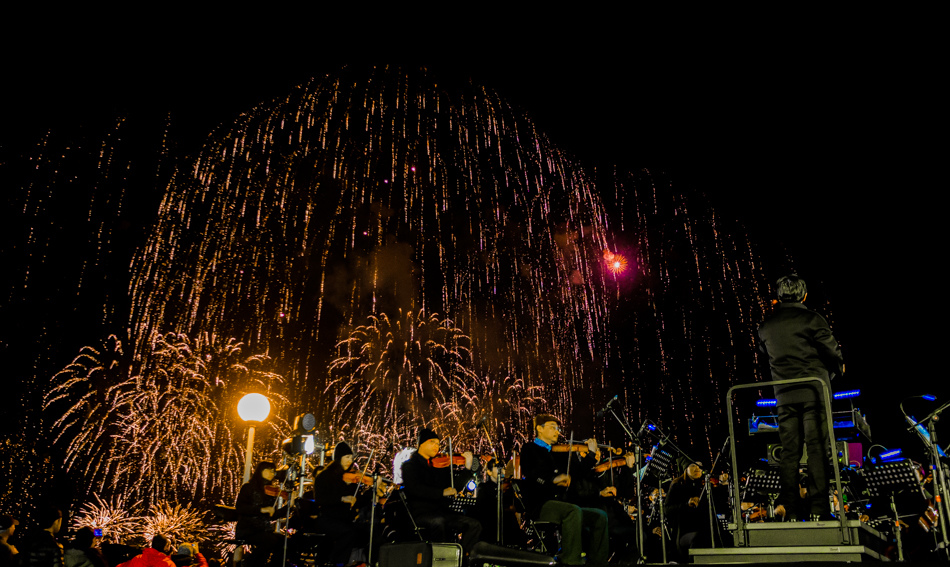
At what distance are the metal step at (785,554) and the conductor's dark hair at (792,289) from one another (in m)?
2.10

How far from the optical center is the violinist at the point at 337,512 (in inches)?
342

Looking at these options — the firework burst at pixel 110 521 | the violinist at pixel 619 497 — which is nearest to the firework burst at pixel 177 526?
the firework burst at pixel 110 521

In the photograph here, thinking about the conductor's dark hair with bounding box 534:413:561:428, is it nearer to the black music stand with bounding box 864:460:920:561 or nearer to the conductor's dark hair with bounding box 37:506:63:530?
the black music stand with bounding box 864:460:920:561

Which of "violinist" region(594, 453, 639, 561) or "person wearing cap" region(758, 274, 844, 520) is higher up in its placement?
"person wearing cap" region(758, 274, 844, 520)

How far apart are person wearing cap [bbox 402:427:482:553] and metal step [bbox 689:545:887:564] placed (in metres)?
3.84

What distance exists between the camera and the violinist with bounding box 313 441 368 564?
342 inches

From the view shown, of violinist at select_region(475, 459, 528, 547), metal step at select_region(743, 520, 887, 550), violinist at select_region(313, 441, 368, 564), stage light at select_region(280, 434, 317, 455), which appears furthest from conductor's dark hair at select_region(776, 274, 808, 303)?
stage light at select_region(280, 434, 317, 455)

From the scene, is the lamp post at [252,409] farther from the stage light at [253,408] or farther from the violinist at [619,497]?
the violinist at [619,497]

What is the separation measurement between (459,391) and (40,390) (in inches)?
961

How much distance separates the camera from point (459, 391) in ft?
95.1

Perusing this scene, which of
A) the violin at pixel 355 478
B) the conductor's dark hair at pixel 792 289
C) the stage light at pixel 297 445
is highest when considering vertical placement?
the conductor's dark hair at pixel 792 289

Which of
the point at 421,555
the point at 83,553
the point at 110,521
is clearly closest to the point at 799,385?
the point at 421,555

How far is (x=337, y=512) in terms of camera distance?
891 centimetres

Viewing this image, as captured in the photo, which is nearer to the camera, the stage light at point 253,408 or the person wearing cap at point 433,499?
the person wearing cap at point 433,499
